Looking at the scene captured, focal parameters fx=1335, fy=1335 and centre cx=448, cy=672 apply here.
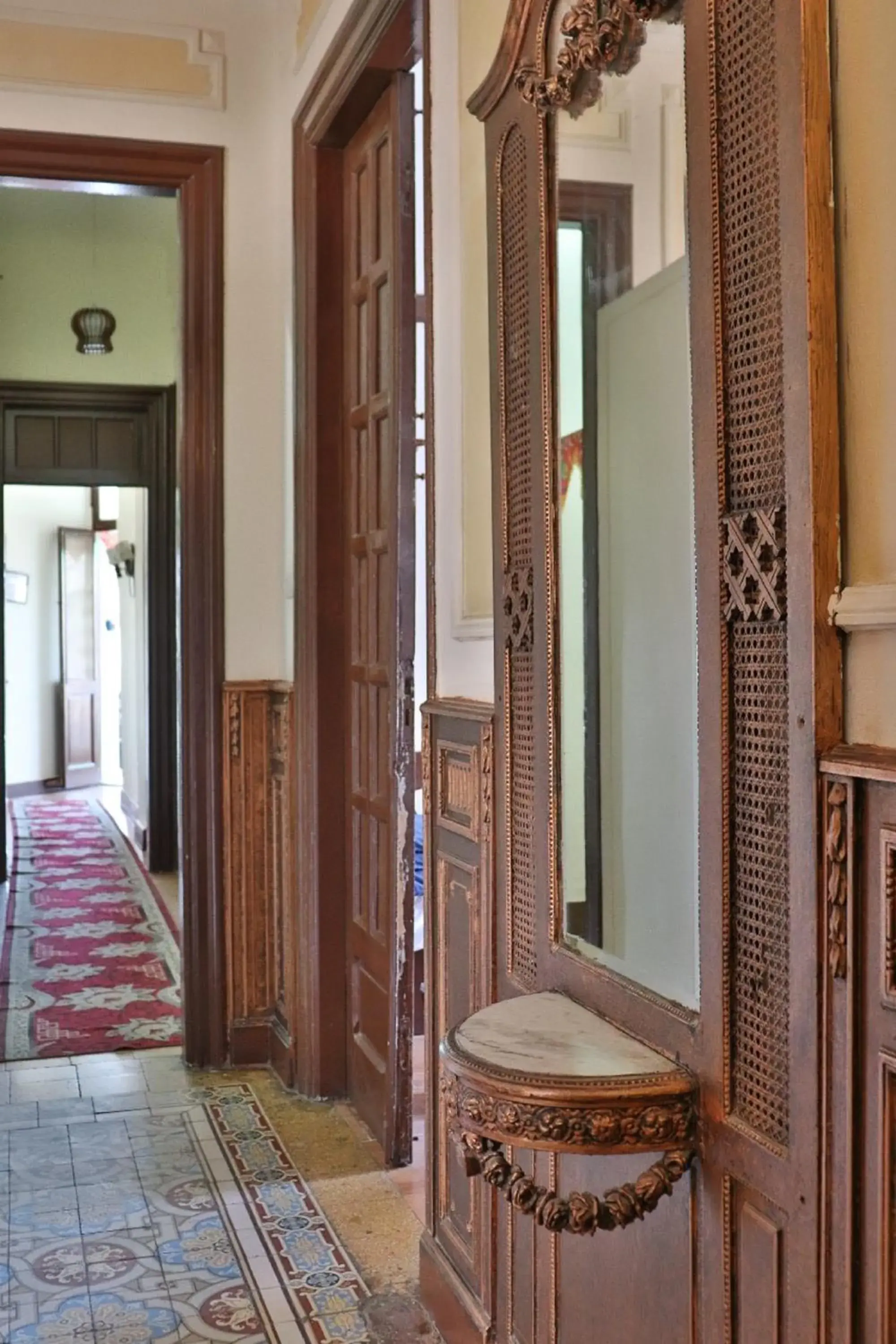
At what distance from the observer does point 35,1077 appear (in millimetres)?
4270

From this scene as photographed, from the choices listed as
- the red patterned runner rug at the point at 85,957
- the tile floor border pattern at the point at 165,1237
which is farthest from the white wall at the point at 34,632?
the tile floor border pattern at the point at 165,1237

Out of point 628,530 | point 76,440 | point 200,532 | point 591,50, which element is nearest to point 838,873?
point 628,530

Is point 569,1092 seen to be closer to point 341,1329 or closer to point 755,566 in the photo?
point 755,566

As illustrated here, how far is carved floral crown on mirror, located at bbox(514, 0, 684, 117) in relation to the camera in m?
1.72

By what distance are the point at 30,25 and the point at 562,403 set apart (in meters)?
3.05

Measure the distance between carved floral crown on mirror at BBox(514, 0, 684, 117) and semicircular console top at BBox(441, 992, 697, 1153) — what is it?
1300 millimetres

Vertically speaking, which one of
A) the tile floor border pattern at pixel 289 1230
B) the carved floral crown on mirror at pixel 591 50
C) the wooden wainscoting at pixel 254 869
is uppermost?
the carved floral crown on mirror at pixel 591 50

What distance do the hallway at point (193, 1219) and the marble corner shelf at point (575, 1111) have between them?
1.15 metres

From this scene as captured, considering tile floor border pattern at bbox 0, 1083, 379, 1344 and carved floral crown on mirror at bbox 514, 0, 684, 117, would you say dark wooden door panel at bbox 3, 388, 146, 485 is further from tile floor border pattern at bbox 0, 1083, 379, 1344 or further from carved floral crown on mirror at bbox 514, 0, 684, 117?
carved floral crown on mirror at bbox 514, 0, 684, 117

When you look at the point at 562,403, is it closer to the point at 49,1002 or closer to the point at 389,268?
the point at 389,268

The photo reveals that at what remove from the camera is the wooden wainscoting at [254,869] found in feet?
14.4

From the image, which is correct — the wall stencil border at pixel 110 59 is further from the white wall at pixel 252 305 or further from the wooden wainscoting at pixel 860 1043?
the wooden wainscoting at pixel 860 1043

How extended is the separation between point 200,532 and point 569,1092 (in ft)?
10.1

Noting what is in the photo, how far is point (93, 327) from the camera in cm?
762
